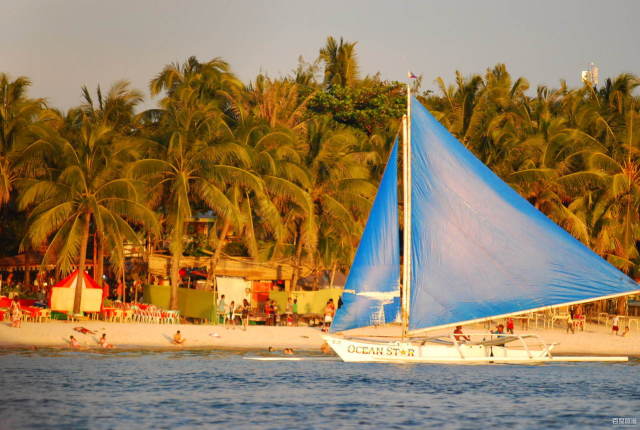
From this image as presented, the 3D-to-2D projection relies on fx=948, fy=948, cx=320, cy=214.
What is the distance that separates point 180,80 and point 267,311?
1844cm

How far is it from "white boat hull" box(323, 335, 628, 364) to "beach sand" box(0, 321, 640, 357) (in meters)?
4.80

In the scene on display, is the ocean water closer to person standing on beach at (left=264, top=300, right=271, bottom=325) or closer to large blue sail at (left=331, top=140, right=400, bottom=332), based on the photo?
large blue sail at (left=331, top=140, right=400, bottom=332)

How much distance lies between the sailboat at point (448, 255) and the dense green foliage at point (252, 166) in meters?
13.5

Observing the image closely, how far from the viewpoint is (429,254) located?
1131 inches

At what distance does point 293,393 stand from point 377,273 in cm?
473

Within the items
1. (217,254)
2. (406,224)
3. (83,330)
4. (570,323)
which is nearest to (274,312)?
(217,254)

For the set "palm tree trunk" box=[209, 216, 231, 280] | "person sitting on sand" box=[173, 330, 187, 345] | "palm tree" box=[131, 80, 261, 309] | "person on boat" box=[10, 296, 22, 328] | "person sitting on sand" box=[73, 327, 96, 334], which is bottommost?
"person sitting on sand" box=[173, 330, 187, 345]

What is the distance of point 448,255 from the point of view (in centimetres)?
2872

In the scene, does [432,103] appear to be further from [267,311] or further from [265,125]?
[267,311]

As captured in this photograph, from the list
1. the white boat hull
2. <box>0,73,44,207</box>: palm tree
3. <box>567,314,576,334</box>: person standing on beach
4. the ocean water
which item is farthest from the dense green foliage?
the white boat hull

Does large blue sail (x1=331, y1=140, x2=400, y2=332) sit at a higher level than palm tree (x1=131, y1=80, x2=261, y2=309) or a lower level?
lower

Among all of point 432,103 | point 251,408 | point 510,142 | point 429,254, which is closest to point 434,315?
point 429,254

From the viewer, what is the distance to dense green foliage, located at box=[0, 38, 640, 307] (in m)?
39.2

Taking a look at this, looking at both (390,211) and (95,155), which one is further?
(95,155)
